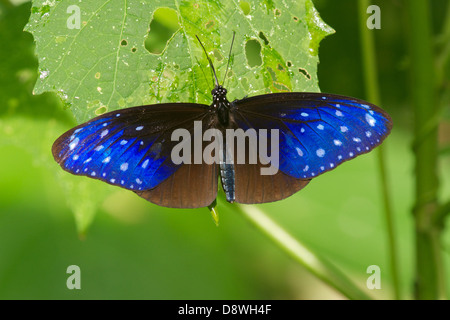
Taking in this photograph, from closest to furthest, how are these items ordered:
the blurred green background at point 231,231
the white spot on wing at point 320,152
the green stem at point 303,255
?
the white spot on wing at point 320,152
the green stem at point 303,255
the blurred green background at point 231,231

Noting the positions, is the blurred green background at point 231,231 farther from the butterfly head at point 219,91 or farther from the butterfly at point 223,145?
the butterfly head at point 219,91

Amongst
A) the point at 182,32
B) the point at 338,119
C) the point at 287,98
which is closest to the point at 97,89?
the point at 182,32

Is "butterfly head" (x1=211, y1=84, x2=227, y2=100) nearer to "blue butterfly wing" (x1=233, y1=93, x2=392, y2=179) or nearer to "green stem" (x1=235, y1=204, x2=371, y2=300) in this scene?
"blue butterfly wing" (x1=233, y1=93, x2=392, y2=179)

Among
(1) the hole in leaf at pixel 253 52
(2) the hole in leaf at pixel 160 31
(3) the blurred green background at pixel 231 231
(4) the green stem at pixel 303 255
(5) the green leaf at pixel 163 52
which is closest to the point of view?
(5) the green leaf at pixel 163 52

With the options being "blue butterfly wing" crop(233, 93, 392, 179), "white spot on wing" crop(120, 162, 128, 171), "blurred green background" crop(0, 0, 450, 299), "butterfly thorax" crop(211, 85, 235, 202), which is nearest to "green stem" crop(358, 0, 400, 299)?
"blue butterfly wing" crop(233, 93, 392, 179)

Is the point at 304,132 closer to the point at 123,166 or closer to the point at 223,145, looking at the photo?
the point at 223,145

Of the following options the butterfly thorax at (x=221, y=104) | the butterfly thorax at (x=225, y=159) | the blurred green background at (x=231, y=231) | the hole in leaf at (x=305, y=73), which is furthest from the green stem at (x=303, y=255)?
the blurred green background at (x=231, y=231)
